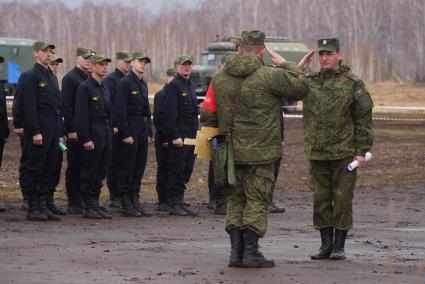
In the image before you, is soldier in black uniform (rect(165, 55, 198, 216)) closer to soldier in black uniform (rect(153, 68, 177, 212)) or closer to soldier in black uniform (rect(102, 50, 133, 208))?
soldier in black uniform (rect(153, 68, 177, 212))

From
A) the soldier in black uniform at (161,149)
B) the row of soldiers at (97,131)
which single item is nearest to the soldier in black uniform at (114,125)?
the row of soldiers at (97,131)

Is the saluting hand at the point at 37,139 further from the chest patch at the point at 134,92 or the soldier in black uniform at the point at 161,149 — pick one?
the soldier in black uniform at the point at 161,149

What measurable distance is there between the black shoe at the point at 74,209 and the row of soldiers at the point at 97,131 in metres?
0.01

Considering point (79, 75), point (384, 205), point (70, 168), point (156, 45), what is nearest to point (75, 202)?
point (70, 168)

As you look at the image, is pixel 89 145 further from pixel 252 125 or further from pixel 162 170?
pixel 252 125

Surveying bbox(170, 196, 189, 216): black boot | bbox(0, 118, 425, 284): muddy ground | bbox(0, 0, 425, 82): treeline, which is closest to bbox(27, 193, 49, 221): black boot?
bbox(0, 118, 425, 284): muddy ground

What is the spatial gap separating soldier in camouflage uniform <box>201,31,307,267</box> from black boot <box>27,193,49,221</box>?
3.99 meters

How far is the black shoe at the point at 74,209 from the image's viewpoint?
1534 cm

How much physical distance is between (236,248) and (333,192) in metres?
1.26

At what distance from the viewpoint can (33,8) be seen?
116000 mm

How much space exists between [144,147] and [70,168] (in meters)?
0.96

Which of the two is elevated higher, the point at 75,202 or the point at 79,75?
the point at 79,75

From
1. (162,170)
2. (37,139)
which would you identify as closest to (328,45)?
(37,139)

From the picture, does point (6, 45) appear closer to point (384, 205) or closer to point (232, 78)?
point (384, 205)
